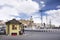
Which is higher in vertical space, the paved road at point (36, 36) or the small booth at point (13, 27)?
the small booth at point (13, 27)

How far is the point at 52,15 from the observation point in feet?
8.61

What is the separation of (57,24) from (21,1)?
0.76 meters

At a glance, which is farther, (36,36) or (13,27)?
(36,36)

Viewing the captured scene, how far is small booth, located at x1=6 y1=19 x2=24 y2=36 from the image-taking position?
8.14ft

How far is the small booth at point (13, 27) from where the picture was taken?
8.14ft

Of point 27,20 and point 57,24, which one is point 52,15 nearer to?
point 57,24

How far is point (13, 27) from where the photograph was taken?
248 cm

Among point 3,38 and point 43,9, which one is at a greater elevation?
point 43,9

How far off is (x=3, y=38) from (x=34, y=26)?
573mm

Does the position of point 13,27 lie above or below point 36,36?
above

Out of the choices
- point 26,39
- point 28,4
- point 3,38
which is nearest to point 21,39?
point 26,39

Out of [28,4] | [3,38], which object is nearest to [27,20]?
[28,4]

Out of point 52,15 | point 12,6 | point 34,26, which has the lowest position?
point 34,26

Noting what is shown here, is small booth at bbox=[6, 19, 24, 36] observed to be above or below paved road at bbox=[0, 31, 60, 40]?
above
